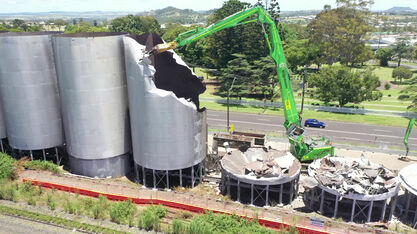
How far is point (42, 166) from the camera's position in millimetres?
36000

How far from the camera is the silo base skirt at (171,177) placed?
3338 centimetres

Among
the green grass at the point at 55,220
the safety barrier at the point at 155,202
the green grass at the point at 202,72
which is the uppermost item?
the green grass at the point at 202,72

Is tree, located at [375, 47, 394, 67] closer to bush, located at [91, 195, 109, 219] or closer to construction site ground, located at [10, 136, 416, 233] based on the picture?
construction site ground, located at [10, 136, 416, 233]

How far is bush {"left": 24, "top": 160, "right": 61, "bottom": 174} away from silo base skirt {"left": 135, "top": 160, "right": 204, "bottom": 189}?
31.0 ft

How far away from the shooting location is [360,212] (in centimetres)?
2839

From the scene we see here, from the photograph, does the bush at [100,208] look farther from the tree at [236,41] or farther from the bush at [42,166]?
the tree at [236,41]

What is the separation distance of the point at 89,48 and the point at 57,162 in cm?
1540

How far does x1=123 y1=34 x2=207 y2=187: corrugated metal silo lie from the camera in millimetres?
29828

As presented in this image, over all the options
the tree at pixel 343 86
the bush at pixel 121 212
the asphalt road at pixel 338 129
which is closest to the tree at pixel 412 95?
the asphalt road at pixel 338 129

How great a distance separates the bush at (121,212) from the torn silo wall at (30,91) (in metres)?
14.7

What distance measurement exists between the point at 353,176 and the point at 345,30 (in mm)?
71479

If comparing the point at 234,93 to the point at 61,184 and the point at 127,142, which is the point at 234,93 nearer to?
the point at 127,142

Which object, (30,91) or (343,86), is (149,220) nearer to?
(30,91)

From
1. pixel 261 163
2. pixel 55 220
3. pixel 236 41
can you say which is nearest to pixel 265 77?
pixel 236 41
